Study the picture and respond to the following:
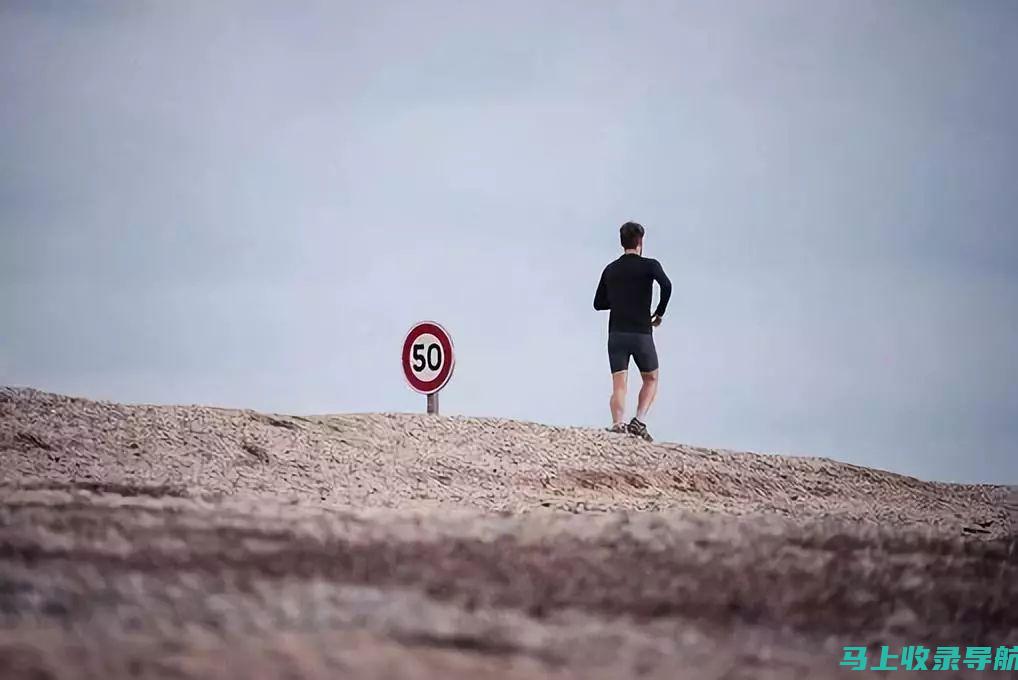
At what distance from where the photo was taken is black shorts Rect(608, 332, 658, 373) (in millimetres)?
8242

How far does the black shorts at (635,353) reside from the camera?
8.24 m

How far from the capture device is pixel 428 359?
778 centimetres

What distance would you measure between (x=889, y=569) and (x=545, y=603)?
1.24 m

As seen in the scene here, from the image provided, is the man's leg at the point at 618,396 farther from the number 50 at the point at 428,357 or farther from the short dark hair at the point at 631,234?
the number 50 at the point at 428,357

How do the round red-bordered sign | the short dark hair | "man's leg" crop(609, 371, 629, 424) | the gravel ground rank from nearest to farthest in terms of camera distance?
1. the gravel ground
2. the round red-bordered sign
3. "man's leg" crop(609, 371, 629, 424)
4. the short dark hair

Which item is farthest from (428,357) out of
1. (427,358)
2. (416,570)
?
(416,570)

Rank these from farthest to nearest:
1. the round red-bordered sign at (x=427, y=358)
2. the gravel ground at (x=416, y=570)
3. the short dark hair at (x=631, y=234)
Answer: the short dark hair at (x=631, y=234) → the round red-bordered sign at (x=427, y=358) → the gravel ground at (x=416, y=570)

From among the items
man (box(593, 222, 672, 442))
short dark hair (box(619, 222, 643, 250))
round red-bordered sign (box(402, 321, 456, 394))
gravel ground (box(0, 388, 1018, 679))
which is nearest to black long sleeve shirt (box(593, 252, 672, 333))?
man (box(593, 222, 672, 442))

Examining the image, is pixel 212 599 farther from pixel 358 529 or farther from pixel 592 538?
pixel 592 538

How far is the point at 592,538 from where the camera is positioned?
3867 millimetres

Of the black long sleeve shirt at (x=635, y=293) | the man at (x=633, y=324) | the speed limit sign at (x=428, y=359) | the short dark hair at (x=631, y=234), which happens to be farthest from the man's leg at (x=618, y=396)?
the speed limit sign at (x=428, y=359)

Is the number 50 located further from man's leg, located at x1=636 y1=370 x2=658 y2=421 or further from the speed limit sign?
man's leg, located at x1=636 y1=370 x2=658 y2=421

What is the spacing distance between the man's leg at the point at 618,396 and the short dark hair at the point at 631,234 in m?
0.93

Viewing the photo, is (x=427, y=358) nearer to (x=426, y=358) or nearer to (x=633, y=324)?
(x=426, y=358)
